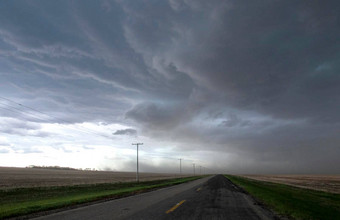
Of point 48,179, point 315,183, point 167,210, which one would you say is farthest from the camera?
point 315,183

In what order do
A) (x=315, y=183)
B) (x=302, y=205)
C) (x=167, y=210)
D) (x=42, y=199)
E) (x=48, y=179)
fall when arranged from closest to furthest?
(x=167, y=210), (x=302, y=205), (x=42, y=199), (x=48, y=179), (x=315, y=183)

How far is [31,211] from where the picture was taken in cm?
1095

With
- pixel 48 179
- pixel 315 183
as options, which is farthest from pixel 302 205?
pixel 48 179

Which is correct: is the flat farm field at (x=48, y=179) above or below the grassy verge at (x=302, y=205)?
below

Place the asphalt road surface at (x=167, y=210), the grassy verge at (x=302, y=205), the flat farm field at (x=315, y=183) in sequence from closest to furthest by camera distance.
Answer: the asphalt road surface at (x=167, y=210)
the grassy verge at (x=302, y=205)
the flat farm field at (x=315, y=183)

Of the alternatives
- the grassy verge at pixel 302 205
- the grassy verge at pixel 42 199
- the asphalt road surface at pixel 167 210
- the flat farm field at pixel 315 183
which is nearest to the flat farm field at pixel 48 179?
the grassy verge at pixel 42 199

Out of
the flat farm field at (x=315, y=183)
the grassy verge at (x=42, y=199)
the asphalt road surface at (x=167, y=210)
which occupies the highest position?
the asphalt road surface at (x=167, y=210)

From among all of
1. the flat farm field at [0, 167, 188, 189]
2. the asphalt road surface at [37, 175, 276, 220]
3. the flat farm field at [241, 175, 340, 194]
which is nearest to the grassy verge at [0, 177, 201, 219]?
the asphalt road surface at [37, 175, 276, 220]

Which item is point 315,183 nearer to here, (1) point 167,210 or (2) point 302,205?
(2) point 302,205

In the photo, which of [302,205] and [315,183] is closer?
[302,205]

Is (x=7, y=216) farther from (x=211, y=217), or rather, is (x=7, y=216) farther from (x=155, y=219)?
(x=211, y=217)

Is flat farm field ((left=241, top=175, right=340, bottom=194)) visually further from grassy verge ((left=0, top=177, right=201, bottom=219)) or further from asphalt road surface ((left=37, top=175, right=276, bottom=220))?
grassy verge ((left=0, top=177, right=201, bottom=219))

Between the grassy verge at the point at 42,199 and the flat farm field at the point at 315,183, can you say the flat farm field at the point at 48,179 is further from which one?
the flat farm field at the point at 315,183

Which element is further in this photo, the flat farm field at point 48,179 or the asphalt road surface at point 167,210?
the flat farm field at point 48,179
